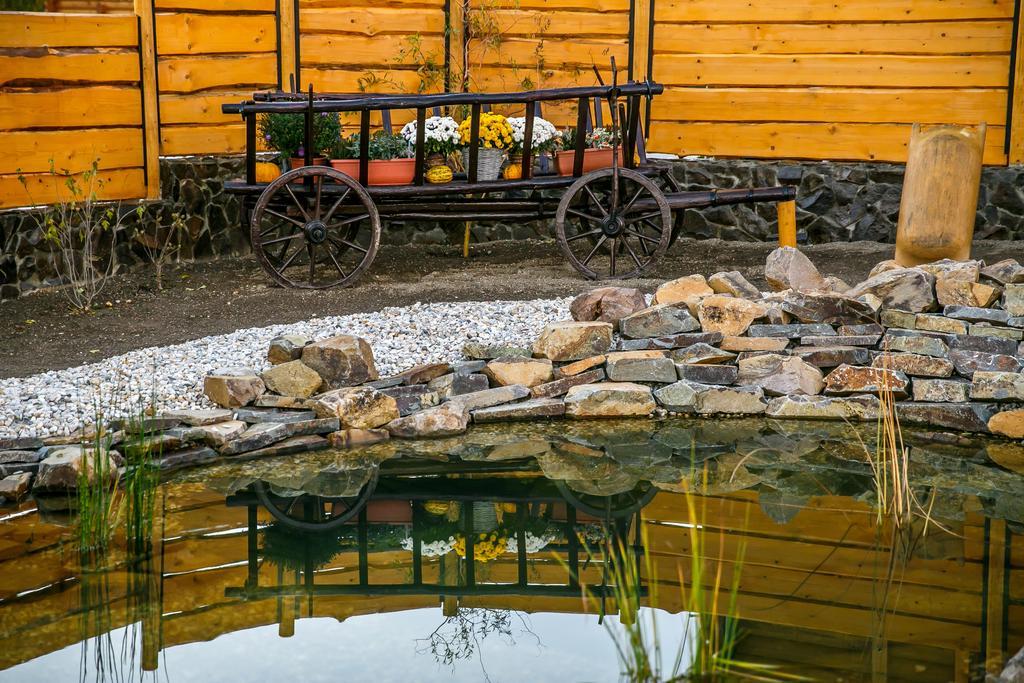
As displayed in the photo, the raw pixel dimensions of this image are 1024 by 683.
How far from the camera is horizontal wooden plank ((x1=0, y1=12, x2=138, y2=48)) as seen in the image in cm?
793

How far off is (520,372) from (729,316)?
3.94 feet

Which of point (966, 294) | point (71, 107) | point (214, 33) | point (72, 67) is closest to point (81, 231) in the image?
point (71, 107)

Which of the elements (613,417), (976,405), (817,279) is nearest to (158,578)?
(613,417)

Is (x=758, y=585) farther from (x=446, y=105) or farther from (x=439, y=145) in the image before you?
(x=439, y=145)

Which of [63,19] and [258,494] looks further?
[63,19]

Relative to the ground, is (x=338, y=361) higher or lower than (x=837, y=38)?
lower

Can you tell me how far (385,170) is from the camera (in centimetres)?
796

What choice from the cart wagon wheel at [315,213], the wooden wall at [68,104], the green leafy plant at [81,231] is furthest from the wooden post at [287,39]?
the green leafy plant at [81,231]

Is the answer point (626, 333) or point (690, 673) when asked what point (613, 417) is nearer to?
point (626, 333)

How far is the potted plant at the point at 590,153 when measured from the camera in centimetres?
816

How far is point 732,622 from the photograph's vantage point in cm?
352

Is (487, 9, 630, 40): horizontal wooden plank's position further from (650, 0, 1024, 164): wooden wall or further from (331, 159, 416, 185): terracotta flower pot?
(331, 159, 416, 185): terracotta flower pot

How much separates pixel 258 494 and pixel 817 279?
149 inches

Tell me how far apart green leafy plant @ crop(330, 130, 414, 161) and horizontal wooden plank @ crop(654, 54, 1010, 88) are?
2756mm
